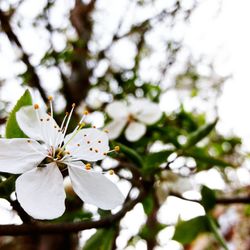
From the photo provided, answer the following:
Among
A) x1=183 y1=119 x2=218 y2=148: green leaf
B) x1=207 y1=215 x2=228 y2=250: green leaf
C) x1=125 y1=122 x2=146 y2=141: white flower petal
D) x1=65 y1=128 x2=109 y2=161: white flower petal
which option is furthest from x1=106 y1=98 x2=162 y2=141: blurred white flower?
x1=65 y1=128 x2=109 y2=161: white flower petal

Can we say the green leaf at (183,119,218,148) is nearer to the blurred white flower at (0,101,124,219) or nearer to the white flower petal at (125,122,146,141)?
the white flower petal at (125,122,146,141)

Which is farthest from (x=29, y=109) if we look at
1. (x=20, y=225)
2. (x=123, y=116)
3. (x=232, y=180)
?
(x=232, y=180)

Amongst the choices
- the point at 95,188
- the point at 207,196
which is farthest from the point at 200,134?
the point at 95,188

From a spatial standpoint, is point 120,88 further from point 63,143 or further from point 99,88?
point 63,143

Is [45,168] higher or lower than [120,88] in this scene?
higher

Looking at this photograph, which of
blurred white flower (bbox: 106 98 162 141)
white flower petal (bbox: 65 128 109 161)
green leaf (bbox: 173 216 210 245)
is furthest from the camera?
blurred white flower (bbox: 106 98 162 141)

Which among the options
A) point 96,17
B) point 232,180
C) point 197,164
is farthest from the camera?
point 96,17

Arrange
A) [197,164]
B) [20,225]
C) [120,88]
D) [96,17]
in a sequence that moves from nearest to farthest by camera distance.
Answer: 1. [20,225]
2. [197,164]
3. [120,88]
4. [96,17]
